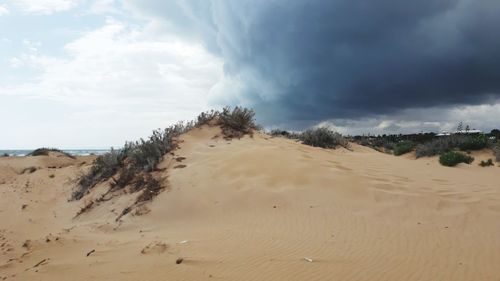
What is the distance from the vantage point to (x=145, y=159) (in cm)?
986

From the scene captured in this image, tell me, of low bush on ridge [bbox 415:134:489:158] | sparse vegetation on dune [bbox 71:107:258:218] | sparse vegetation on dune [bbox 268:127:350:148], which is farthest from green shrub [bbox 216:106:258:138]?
low bush on ridge [bbox 415:134:489:158]

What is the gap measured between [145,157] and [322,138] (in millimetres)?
7379

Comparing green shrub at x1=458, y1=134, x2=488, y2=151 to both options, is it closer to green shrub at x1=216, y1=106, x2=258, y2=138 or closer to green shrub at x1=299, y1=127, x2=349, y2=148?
green shrub at x1=299, y1=127, x2=349, y2=148

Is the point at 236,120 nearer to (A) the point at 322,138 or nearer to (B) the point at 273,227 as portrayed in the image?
(A) the point at 322,138

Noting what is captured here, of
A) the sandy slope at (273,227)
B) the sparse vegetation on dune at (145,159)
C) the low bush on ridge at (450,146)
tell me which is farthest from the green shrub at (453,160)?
the sparse vegetation on dune at (145,159)

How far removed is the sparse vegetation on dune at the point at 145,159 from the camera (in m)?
8.76

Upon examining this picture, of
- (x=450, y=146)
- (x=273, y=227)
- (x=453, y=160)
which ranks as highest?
(x=450, y=146)

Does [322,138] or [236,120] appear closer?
[236,120]

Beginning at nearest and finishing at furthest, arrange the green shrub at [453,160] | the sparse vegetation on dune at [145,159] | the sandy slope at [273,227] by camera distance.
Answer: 1. the sandy slope at [273,227]
2. the sparse vegetation on dune at [145,159]
3. the green shrub at [453,160]

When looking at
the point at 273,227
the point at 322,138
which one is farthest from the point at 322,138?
the point at 273,227

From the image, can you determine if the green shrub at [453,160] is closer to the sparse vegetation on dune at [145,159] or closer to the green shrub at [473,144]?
the green shrub at [473,144]

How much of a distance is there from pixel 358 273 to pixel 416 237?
4.14 feet

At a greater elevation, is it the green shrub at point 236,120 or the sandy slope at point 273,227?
the green shrub at point 236,120

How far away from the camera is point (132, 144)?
36.7 ft
